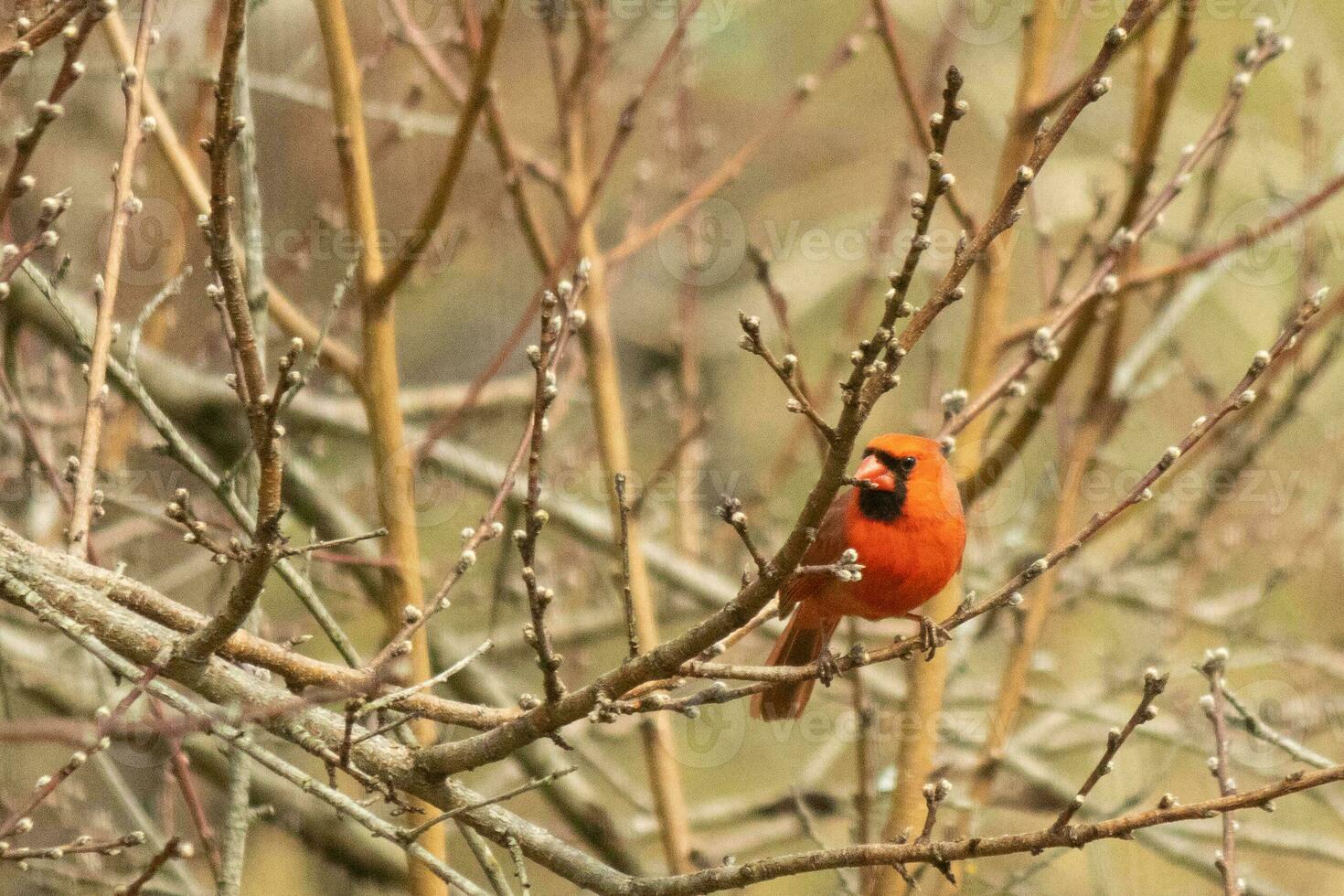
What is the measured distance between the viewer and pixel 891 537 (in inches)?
112

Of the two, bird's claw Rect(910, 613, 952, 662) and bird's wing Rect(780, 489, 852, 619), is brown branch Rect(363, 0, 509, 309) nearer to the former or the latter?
bird's wing Rect(780, 489, 852, 619)

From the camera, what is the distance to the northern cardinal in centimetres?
285

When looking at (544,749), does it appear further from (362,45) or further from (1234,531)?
(362,45)

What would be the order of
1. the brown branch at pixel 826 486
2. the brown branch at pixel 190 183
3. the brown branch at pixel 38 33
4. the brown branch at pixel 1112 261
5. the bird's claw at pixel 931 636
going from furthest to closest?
the brown branch at pixel 190 183 → the brown branch at pixel 1112 261 → the bird's claw at pixel 931 636 → the brown branch at pixel 38 33 → the brown branch at pixel 826 486

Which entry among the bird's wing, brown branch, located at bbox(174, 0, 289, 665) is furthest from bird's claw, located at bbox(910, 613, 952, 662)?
brown branch, located at bbox(174, 0, 289, 665)

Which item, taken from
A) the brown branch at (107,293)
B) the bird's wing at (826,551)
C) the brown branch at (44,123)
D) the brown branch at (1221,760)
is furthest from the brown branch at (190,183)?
the brown branch at (1221,760)

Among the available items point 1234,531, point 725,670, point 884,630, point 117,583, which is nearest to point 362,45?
point 884,630

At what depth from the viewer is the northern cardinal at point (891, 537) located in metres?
2.85

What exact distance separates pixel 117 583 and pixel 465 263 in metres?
5.11

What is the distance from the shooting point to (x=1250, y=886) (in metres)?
4.29

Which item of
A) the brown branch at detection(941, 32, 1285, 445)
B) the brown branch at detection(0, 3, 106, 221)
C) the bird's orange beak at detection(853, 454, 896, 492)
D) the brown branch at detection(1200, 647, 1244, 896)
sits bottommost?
the brown branch at detection(1200, 647, 1244, 896)

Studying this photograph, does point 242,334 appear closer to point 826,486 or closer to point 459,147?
point 826,486

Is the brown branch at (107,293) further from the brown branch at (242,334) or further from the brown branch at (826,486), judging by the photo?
the brown branch at (826,486)

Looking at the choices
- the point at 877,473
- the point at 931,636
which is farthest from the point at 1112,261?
the point at 931,636
